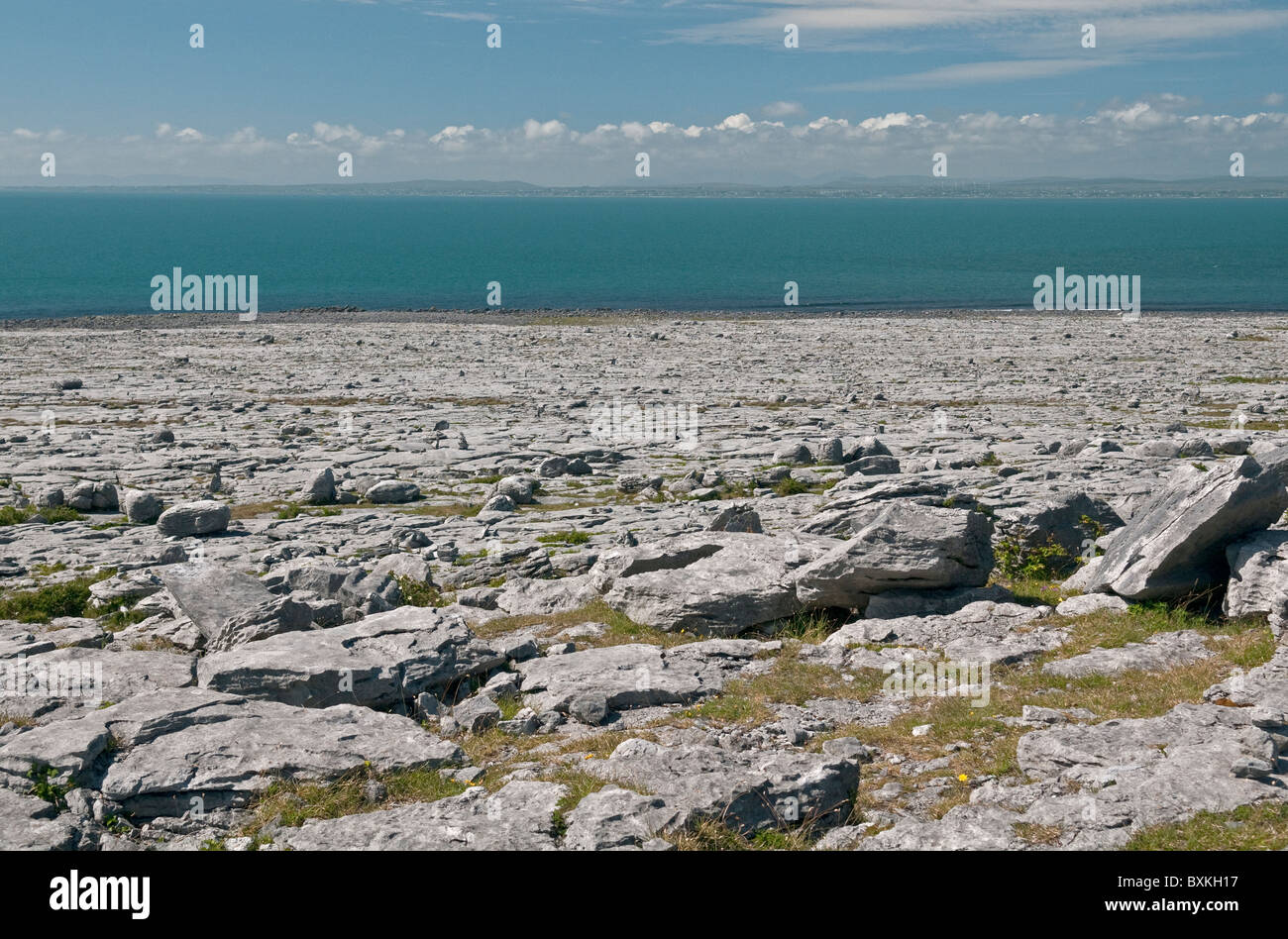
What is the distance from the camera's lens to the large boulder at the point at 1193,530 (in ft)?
40.8

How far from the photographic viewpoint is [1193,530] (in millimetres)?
12555

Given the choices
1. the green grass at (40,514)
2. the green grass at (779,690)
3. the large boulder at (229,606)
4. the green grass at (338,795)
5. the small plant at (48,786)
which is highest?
the green grass at (40,514)

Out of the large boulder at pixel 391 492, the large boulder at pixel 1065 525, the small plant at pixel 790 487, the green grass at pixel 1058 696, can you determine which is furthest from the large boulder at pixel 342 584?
the small plant at pixel 790 487

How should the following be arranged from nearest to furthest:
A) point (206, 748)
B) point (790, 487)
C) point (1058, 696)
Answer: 1. point (206, 748)
2. point (1058, 696)
3. point (790, 487)

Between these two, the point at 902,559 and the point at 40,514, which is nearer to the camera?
the point at 902,559

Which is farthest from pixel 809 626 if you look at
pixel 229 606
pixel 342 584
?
pixel 229 606

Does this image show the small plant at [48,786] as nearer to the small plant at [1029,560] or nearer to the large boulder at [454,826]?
the large boulder at [454,826]

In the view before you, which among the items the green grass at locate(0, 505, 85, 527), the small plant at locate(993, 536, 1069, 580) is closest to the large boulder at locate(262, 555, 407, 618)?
the green grass at locate(0, 505, 85, 527)

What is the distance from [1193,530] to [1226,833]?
18.5 feet

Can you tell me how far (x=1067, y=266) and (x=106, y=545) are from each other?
130 metres

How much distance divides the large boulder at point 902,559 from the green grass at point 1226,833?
6059 millimetres

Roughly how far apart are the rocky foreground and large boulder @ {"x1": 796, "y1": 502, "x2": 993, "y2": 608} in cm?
5

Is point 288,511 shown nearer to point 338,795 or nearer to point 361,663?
point 361,663

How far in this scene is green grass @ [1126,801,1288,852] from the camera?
25.1 ft
